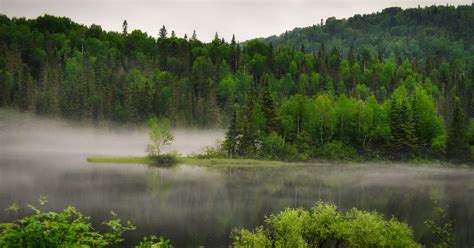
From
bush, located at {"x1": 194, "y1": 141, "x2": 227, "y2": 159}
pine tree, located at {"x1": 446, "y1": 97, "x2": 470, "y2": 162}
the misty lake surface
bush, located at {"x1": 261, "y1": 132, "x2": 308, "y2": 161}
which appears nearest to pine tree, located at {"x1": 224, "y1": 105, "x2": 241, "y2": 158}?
bush, located at {"x1": 194, "y1": 141, "x2": 227, "y2": 159}

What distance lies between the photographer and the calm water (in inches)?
2435

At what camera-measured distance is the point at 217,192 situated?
3287 inches

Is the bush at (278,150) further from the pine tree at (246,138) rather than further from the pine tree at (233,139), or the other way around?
the pine tree at (233,139)

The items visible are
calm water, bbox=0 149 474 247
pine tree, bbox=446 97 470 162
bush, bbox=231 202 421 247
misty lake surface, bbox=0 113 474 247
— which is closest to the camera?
bush, bbox=231 202 421 247

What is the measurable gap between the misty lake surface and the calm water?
0.39 ft

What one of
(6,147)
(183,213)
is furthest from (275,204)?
(6,147)

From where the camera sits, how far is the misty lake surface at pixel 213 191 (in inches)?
2429

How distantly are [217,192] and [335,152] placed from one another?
4595 centimetres

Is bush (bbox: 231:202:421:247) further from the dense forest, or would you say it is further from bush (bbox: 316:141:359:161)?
bush (bbox: 316:141:359:161)

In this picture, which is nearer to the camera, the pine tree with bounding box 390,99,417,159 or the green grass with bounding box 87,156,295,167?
the green grass with bounding box 87,156,295,167

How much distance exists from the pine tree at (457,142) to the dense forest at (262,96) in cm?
22

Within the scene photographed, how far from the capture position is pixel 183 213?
67500 mm

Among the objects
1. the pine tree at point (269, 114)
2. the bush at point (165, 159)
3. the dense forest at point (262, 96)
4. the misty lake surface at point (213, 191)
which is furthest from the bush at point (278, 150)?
the bush at point (165, 159)

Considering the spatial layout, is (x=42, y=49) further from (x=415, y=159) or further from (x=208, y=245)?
(x=208, y=245)
